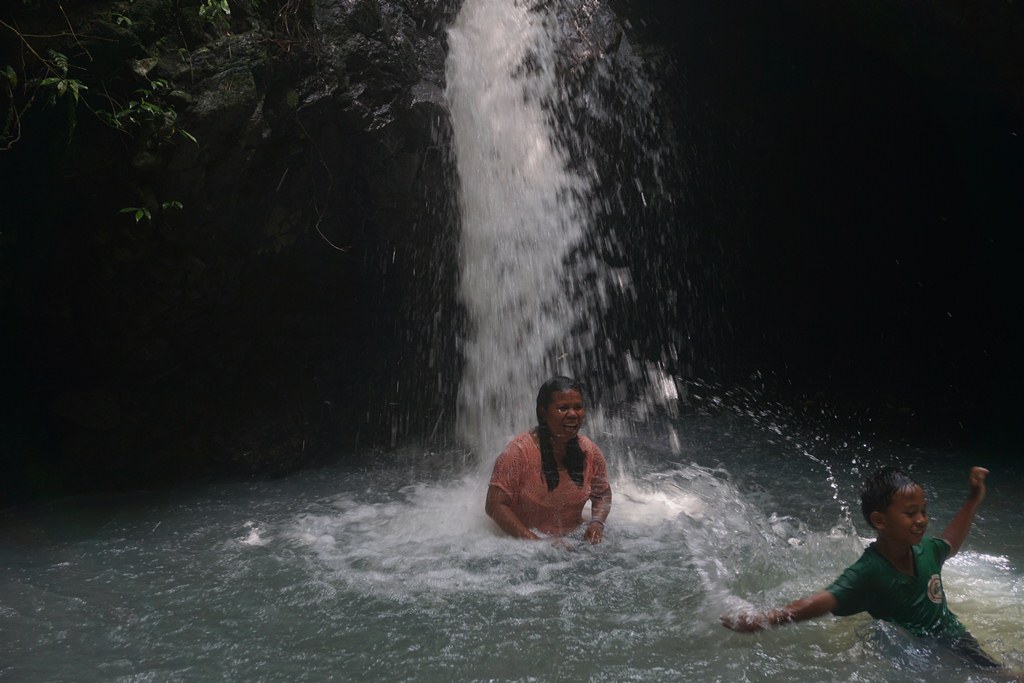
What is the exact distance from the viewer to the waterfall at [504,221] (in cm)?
736

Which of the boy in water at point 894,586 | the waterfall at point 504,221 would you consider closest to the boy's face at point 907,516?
the boy in water at point 894,586

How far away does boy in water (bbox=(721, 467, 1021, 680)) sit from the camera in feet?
9.32

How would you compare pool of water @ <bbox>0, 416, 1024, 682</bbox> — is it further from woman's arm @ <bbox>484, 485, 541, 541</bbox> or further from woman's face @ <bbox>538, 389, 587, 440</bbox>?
woman's face @ <bbox>538, 389, 587, 440</bbox>

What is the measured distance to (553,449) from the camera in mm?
4398

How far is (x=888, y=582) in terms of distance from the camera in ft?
9.36

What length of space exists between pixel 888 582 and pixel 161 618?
9.12 feet

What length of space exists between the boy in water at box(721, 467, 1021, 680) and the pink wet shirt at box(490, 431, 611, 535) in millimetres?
1498

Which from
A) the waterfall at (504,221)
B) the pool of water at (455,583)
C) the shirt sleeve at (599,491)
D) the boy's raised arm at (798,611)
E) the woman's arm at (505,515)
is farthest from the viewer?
the waterfall at (504,221)

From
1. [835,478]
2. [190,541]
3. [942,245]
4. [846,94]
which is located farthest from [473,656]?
[942,245]

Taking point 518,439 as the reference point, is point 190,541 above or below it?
below

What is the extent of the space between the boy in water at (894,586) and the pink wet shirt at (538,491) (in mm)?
1498

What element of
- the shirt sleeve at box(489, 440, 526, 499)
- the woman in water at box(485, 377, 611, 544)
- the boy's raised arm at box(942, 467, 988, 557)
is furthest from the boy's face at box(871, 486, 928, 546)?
the shirt sleeve at box(489, 440, 526, 499)

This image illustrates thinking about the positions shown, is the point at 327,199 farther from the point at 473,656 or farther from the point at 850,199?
the point at 850,199

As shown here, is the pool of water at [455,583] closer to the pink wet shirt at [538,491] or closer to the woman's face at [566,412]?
the pink wet shirt at [538,491]
